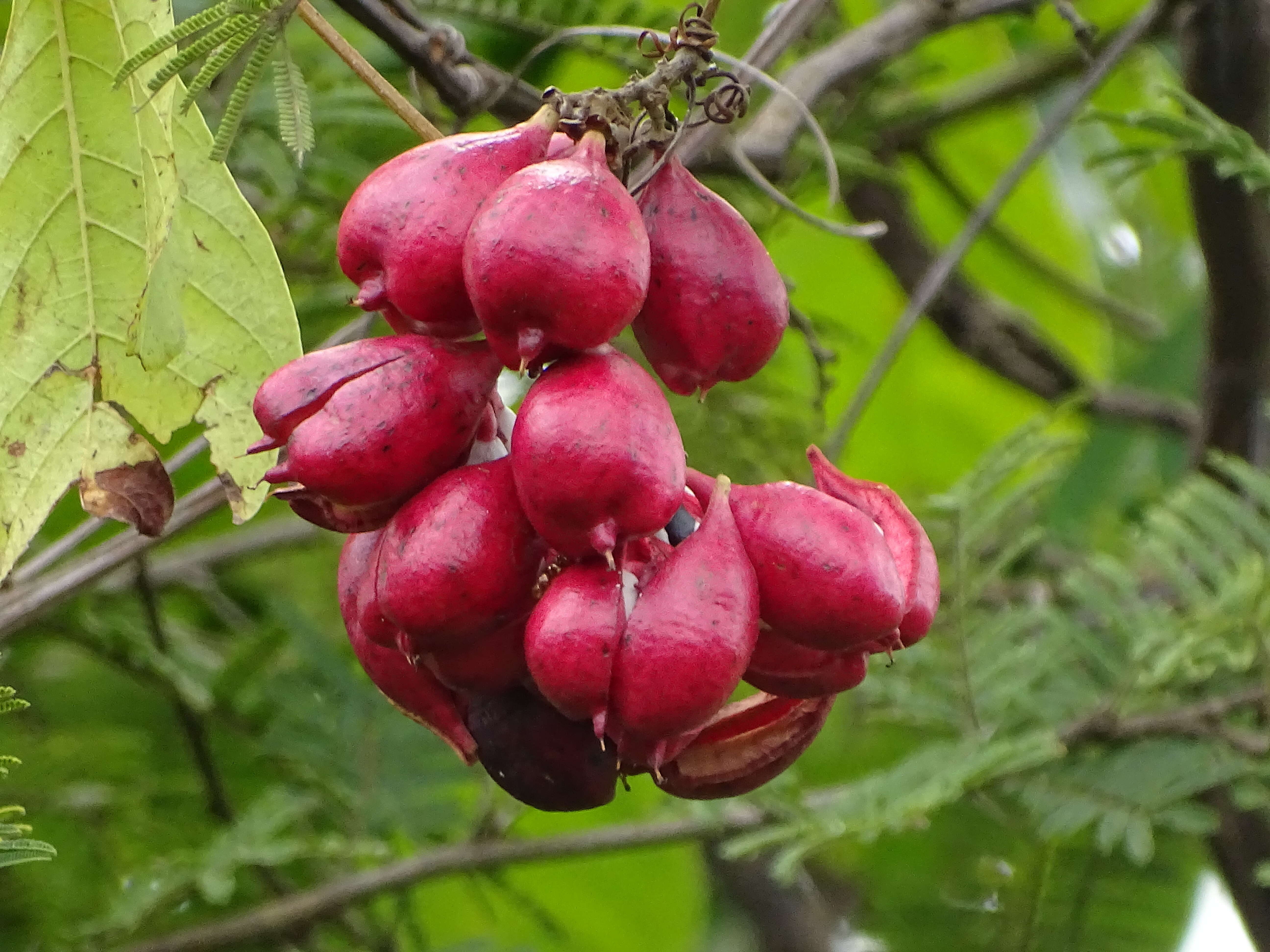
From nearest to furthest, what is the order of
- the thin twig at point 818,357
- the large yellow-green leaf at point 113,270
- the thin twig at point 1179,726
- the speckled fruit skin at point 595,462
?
the speckled fruit skin at point 595,462, the large yellow-green leaf at point 113,270, the thin twig at point 818,357, the thin twig at point 1179,726

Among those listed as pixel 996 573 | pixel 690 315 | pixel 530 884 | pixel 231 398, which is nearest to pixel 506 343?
pixel 690 315

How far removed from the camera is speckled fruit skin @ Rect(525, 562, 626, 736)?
756 millimetres

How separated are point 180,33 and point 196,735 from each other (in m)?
1.09

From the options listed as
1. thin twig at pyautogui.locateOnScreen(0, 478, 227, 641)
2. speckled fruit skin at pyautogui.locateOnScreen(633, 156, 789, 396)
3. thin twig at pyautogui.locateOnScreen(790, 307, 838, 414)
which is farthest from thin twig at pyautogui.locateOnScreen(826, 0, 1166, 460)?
speckled fruit skin at pyautogui.locateOnScreen(633, 156, 789, 396)

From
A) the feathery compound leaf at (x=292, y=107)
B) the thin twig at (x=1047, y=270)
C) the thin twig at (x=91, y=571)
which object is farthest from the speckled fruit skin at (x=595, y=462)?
the thin twig at (x=1047, y=270)

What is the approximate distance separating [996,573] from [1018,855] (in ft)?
1.12

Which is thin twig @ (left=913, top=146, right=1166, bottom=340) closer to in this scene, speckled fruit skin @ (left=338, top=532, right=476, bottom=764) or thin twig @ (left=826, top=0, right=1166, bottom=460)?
thin twig @ (left=826, top=0, right=1166, bottom=460)

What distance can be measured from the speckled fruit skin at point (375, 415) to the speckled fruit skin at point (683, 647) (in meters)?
0.14

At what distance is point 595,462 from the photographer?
2.45 ft

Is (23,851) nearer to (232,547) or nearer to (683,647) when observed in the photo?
(683,647)

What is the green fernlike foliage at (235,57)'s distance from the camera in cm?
86

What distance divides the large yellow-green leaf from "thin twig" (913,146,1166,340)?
150 centimetres

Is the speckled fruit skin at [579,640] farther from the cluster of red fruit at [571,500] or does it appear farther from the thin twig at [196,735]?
the thin twig at [196,735]

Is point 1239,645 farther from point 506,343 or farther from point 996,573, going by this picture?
point 506,343
